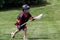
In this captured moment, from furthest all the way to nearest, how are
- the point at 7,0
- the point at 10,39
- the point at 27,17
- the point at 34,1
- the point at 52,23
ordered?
the point at 34,1, the point at 7,0, the point at 52,23, the point at 10,39, the point at 27,17

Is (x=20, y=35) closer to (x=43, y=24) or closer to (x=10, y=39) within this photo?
(x=10, y=39)

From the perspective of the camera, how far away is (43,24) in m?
12.3

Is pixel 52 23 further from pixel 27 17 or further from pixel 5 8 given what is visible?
pixel 5 8

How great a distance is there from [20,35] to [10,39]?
88 cm

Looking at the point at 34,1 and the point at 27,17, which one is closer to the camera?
the point at 27,17

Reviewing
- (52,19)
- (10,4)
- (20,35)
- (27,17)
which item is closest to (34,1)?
(10,4)

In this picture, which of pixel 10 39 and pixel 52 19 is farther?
pixel 52 19

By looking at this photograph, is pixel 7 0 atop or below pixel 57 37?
atop

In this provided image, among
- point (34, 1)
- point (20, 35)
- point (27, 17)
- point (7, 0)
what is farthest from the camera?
point (34, 1)

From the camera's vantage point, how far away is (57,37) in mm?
9438

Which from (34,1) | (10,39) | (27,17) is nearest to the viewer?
(27,17)

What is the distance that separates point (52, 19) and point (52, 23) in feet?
3.91

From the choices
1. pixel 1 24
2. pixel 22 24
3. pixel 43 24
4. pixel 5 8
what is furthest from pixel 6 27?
pixel 5 8

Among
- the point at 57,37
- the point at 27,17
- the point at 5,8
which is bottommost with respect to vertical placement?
the point at 57,37
